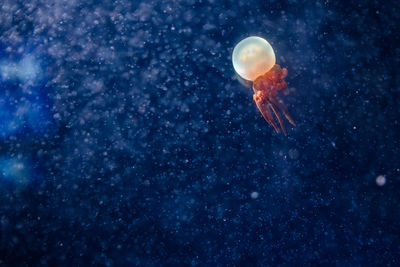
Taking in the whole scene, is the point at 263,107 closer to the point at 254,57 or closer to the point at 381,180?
the point at 254,57

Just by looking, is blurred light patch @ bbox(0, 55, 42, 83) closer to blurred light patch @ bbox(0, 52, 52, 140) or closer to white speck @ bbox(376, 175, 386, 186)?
blurred light patch @ bbox(0, 52, 52, 140)

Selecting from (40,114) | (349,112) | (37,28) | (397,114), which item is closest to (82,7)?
(37,28)

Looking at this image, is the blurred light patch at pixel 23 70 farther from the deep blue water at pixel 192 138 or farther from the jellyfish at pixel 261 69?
the jellyfish at pixel 261 69

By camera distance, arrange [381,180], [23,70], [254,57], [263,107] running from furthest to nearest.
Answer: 1. [23,70]
2. [381,180]
3. [263,107]
4. [254,57]

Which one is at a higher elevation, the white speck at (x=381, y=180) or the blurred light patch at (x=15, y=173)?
the blurred light patch at (x=15, y=173)

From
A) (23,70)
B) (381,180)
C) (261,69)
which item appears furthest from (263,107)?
(23,70)

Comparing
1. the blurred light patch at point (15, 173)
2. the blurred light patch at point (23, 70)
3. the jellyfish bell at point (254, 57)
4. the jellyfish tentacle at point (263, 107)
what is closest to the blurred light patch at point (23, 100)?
the blurred light patch at point (23, 70)
